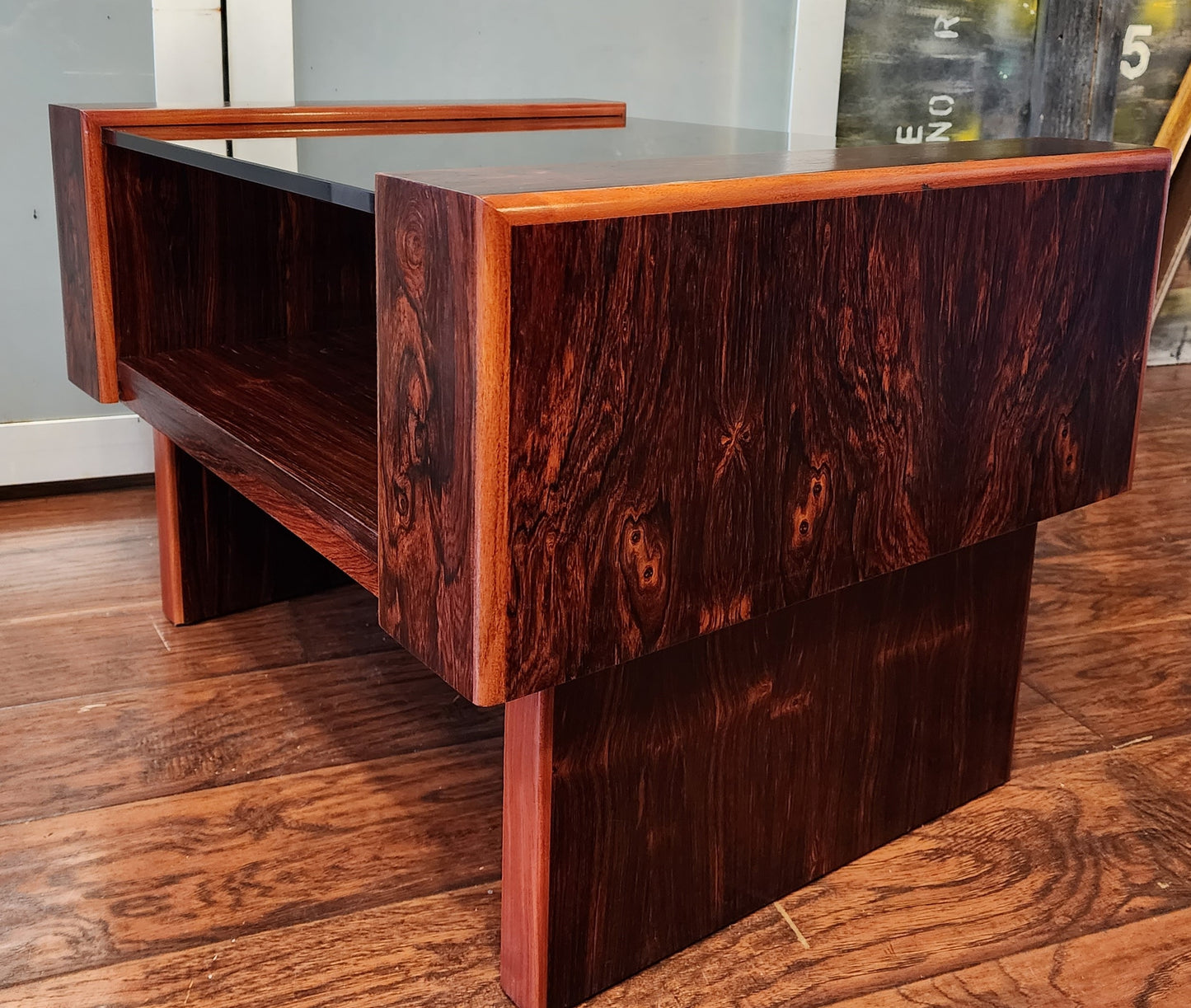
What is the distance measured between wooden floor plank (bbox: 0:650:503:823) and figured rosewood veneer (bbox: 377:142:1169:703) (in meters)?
0.46

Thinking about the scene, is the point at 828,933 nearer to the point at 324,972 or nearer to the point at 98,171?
the point at 324,972

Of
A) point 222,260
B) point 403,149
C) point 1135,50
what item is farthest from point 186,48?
point 1135,50

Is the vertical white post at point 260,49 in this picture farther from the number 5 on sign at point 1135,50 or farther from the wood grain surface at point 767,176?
the number 5 on sign at point 1135,50

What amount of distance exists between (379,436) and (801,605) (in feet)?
1.16

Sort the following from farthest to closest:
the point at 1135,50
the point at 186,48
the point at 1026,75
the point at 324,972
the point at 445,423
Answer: the point at 1135,50 → the point at 1026,75 → the point at 186,48 → the point at 324,972 → the point at 445,423

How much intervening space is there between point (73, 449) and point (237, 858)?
954 mm

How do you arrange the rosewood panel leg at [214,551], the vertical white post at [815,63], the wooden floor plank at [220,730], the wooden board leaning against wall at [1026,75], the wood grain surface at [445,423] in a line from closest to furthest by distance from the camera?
the wood grain surface at [445,423]
the wooden floor plank at [220,730]
the rosewood panel leg at [214,551]
the vertical white post at [815,63]
the wooden board leaning against wall at [1026,75]

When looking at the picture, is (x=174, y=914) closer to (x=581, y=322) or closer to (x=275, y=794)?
(x=275, y=794)

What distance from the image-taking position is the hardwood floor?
0.90 metres

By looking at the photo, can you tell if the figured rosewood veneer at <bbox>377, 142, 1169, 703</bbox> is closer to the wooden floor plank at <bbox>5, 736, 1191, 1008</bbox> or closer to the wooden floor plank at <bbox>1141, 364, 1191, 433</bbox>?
the wooden floor plank at <bbox>5, 736, 1191, 1008</bbox>

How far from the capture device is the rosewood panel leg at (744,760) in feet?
2.75

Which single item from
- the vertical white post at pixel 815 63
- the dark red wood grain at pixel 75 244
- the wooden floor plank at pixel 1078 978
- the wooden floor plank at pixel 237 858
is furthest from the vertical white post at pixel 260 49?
the wooden floor plank at pixel 1078 978

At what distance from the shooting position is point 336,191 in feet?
2.58

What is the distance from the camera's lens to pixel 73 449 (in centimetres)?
178
